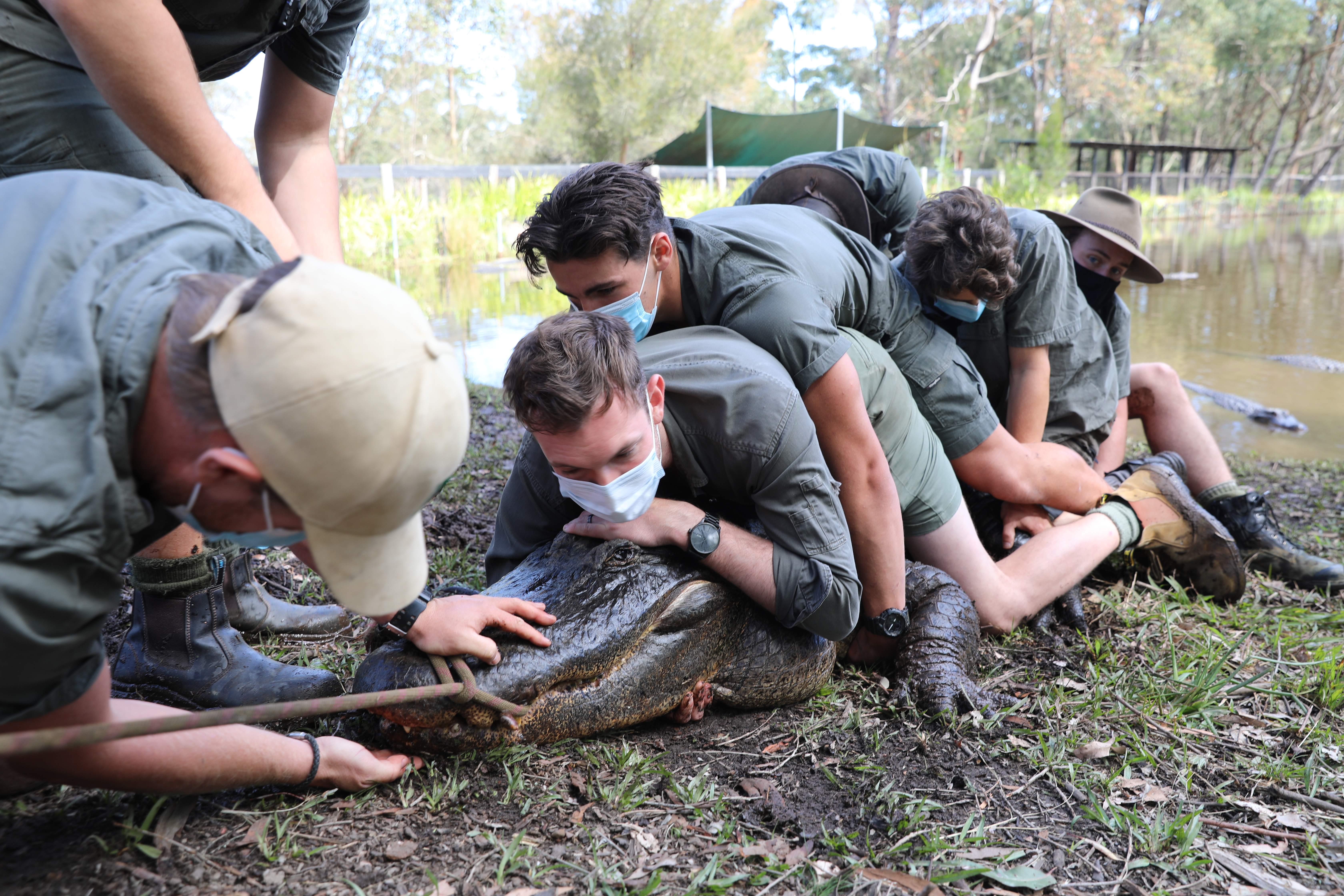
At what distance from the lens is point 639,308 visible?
3.04 meters

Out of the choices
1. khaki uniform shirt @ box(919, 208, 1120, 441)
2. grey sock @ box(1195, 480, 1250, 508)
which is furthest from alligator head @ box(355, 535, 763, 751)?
grey sock @ box(1195, 480, 1250, 508)

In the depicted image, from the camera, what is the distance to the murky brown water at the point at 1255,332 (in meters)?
6.73

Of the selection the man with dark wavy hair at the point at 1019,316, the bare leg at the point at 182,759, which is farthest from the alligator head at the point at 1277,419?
the bare leg at the point at 182,759

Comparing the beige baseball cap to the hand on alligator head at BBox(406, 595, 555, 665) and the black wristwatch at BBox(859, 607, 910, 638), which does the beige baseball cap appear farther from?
the black wristwatch at BBox(859, 607, 910, 638)

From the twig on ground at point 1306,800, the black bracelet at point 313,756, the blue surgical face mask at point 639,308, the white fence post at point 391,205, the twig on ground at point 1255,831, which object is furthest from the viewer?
the white fence post at point 391,205

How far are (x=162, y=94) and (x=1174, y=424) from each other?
4507 mm

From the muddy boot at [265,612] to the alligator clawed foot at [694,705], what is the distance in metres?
1.20

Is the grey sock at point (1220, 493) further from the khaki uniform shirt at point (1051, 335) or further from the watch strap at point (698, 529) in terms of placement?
the watch strap at point (698, 529)

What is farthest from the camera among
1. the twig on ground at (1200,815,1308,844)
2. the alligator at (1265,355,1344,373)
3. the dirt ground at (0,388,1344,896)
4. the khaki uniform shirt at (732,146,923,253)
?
the alligator at (1265,355,1344,373)

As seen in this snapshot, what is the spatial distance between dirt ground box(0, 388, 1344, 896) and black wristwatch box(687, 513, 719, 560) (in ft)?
1.63

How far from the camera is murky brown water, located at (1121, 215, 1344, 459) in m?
6.73

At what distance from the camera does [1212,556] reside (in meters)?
3.69

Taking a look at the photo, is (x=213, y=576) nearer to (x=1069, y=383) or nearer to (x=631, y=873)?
(x=631, y=873)

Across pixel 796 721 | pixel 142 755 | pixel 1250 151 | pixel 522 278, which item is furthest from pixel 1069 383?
pixel 1250 151
